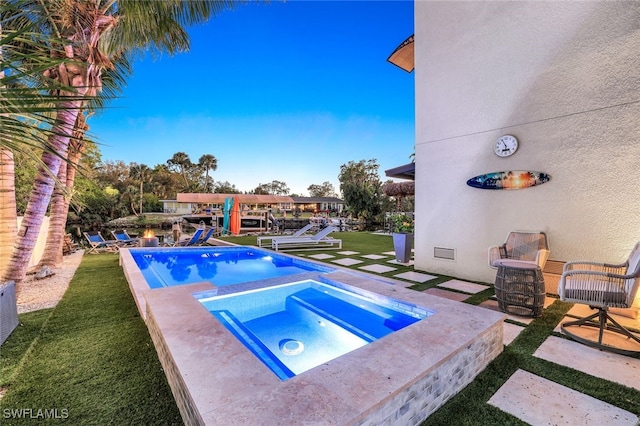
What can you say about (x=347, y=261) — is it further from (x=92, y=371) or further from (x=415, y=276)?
(x=92, y=371)

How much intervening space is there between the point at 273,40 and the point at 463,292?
561 inches

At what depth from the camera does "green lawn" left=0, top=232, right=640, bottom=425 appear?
6.39 feet

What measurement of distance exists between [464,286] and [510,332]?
1.82m

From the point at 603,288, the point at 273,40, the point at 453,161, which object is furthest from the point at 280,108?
the point at 603,288

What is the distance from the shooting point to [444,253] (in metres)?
5.93

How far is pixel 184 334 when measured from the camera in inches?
92.1

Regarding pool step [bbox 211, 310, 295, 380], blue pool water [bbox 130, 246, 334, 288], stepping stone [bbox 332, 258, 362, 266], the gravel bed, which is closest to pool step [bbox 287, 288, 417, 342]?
pool step [bbox 211, 310, 295, 380]

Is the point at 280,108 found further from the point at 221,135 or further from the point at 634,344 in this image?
the point at 634,344

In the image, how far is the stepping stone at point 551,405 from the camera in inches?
75.4

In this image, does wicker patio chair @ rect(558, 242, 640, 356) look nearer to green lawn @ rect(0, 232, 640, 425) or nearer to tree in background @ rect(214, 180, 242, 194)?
green lawn @ rect(0, 232, 640, 425)

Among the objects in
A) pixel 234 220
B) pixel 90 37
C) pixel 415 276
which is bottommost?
pixel 415 276

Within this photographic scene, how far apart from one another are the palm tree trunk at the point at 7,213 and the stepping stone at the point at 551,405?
268 inches

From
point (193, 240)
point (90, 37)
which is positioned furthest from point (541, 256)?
point (193, 240)

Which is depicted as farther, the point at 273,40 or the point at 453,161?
the point at 273,40
